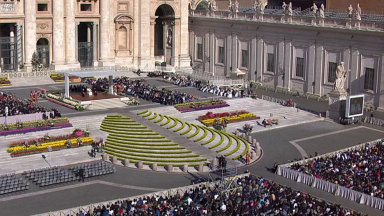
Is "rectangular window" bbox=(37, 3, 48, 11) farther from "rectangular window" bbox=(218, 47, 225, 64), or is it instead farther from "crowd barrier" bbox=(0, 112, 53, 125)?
"crowd barrier" bbox=(0, 112, 53, 125)

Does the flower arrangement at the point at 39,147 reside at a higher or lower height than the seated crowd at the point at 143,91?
lower

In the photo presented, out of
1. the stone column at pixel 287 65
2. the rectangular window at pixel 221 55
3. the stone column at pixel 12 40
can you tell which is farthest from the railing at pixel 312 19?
the stone column at pixel 12 40

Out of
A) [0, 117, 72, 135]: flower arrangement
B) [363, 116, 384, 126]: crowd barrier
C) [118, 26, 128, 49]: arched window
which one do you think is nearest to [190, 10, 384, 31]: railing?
[363, 116, 384, 126]: crowd barrier

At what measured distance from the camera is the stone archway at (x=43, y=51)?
87.1 m

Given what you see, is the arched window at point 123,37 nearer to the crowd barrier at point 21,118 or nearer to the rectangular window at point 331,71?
the rectangular window at point 331,71

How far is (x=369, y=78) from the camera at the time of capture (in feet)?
233

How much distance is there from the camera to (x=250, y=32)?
285 feet

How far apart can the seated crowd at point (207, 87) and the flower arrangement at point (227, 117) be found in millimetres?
9681

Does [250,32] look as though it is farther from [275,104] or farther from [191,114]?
[191,114]

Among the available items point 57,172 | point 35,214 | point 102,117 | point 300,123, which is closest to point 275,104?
point 300,123

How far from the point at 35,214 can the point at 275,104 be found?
38897mm

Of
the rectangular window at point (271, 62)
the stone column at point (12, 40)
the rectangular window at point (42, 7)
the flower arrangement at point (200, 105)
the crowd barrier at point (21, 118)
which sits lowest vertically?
the crowd barrier at point (21, 118)

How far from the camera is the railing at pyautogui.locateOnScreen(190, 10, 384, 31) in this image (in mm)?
69938

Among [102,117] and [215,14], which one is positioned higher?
[215,14]
